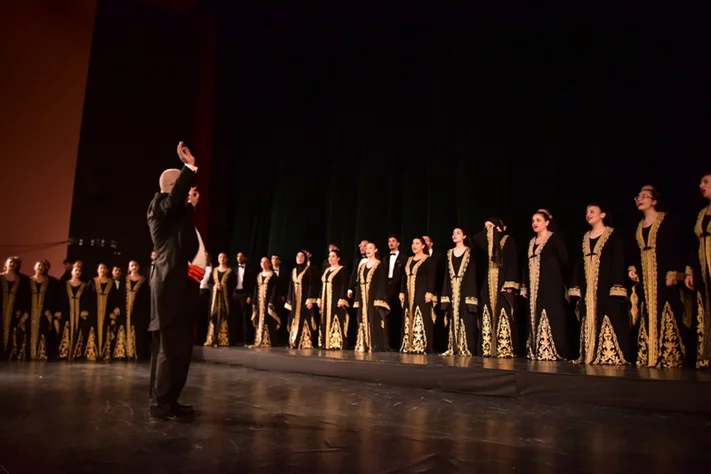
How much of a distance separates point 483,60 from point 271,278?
377 centimetres

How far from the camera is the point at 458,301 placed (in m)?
5.36

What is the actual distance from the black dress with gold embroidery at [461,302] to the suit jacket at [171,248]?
3.26 m

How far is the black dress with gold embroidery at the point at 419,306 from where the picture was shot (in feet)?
18.3

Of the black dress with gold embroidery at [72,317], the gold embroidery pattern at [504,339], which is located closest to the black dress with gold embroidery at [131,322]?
the black dress with gold embroidery at [72,317]

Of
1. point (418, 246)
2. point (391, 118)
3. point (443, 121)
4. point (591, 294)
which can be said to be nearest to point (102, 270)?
point (418, 246)

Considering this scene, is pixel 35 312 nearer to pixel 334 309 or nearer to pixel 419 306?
pixel 334 309

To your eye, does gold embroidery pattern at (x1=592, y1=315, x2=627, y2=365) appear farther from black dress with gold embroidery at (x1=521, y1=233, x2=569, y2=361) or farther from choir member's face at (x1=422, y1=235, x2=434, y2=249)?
choir member's face at (x1=422, y1=235, x2=434, y2=249)

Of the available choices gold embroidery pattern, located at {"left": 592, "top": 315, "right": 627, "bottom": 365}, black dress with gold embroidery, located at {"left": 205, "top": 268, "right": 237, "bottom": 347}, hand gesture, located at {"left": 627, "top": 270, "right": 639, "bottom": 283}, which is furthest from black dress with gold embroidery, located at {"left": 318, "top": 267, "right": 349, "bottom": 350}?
hand gesture, located at {"left": 627, "top": 270, "right": 639, "bottom": 283}

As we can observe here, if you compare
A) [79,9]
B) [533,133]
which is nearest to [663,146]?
[533,133]

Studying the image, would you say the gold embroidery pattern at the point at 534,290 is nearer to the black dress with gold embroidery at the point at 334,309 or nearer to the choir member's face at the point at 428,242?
the choir member's face at the point at 428,242

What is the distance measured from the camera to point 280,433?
2.28m

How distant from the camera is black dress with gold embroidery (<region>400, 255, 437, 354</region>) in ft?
18.3

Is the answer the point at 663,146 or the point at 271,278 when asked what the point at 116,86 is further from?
the point at 663,146

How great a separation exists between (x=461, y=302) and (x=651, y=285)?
1773 mm
